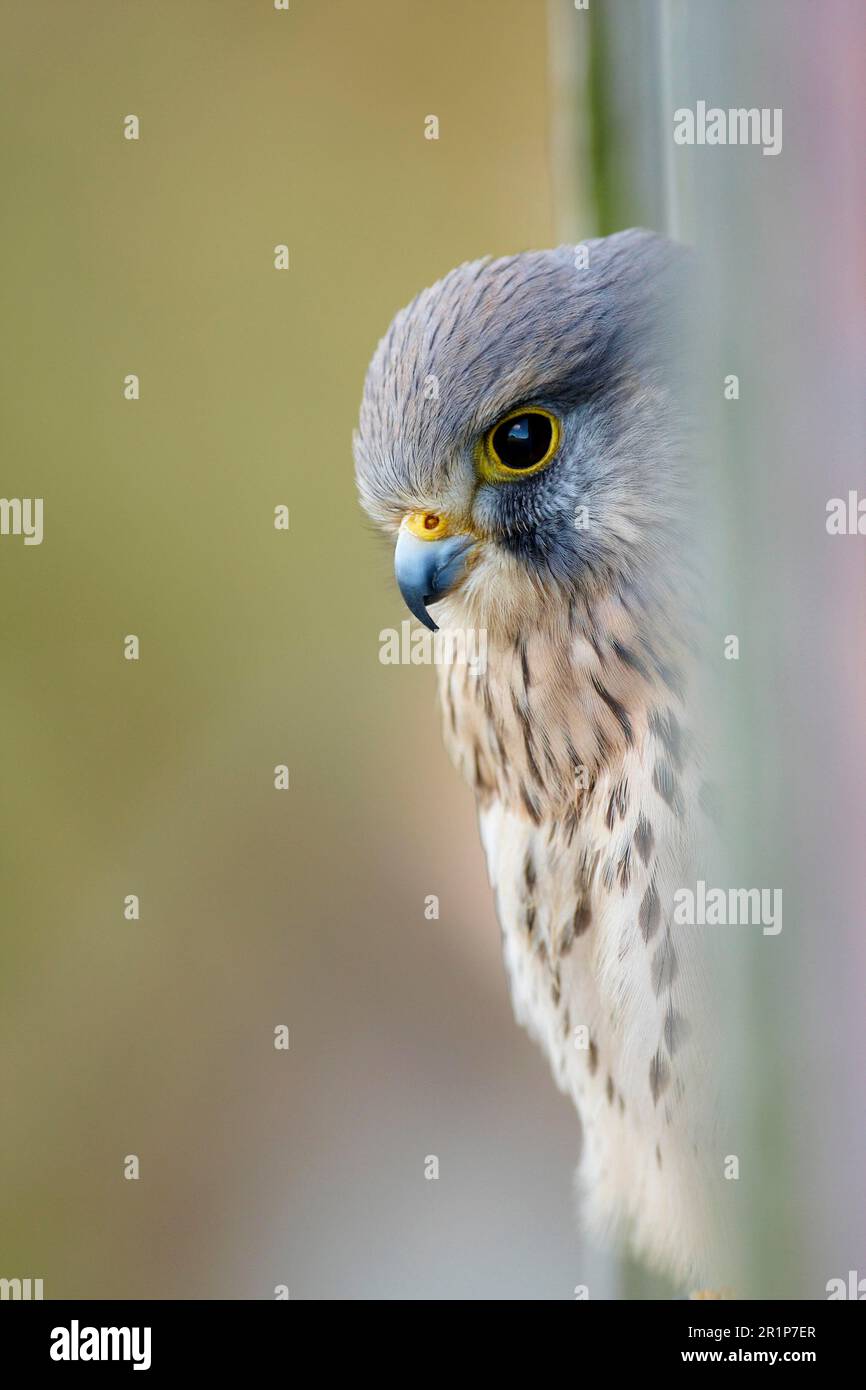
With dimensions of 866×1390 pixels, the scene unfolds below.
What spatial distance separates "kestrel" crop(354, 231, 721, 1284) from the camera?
1.03 m

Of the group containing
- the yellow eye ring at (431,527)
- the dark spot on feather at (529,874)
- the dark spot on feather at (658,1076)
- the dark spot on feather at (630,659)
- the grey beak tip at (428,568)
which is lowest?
the dark spot on feather at (658,1076)

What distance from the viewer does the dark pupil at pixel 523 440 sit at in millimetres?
1066

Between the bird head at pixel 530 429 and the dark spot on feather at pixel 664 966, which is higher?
the bird head at pixel 530 429

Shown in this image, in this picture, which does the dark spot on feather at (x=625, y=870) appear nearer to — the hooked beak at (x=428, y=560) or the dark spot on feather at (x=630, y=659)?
the dark spot on feather at (x=630, y=659)

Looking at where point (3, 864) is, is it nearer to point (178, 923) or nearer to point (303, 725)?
point (178, 923)

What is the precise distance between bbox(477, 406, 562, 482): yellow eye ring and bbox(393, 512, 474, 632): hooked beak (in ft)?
0.27

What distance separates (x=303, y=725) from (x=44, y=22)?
1249 millimetres

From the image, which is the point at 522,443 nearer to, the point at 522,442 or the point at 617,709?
the point at 522,442

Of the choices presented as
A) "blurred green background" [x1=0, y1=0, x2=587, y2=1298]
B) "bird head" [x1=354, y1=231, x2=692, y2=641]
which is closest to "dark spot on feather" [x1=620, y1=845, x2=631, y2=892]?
"bird head" [x1=354, y1=231, x2=692, y2=641]

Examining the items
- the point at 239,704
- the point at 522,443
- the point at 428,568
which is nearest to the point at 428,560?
the point at 428,568

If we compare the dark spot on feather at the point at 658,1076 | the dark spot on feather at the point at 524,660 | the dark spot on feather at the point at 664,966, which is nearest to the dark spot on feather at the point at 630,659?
the dark spot on feather at the point at 524,660

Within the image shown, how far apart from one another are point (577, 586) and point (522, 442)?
0.50ft

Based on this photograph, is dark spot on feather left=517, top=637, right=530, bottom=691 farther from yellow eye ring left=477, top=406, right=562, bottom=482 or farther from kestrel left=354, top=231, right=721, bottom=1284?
yellow eye ring left=477, top=406, right=562, bottom=482
